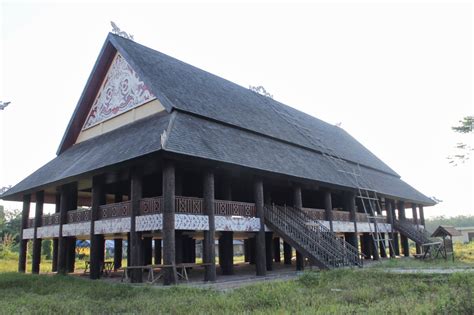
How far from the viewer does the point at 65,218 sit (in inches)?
758

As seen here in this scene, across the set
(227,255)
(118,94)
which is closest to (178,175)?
(227,255)

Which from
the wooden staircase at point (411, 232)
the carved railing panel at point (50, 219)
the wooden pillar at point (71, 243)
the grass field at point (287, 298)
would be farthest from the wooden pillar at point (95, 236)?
the wooden staircase at point (411, 232)

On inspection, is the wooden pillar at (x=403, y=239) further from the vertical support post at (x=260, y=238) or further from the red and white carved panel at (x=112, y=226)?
the red and white carved panel at (x=112, y=226)

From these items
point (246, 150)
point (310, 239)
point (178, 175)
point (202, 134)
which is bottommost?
point (310, 239)

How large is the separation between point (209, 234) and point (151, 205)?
2401 millimetres

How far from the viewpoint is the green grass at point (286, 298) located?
7777mm

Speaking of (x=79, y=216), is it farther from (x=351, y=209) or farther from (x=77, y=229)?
(x=351, y=209)

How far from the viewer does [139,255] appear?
14.5 m

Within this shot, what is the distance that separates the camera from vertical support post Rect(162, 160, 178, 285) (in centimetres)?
1316

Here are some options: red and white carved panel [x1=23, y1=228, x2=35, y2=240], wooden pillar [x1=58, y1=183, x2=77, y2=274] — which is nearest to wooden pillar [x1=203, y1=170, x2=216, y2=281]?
wooden pillar [x1=58, y1=183, x2=77, y2=274]

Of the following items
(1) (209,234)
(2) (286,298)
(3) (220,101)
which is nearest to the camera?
(2) (286,298)

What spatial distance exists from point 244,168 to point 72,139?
11578 millimetres

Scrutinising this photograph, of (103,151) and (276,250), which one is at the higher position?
(103,151)

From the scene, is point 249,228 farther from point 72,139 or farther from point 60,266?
point 72,139
